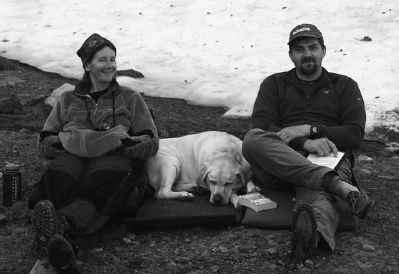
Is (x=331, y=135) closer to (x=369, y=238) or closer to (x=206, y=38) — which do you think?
(x=369, y=238)

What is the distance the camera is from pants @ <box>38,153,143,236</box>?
4.86 meters

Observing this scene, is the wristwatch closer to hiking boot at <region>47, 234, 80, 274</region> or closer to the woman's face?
the woman's face

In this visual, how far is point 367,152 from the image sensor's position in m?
7.67

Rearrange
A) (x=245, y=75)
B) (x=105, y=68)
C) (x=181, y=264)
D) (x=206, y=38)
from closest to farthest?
(x=181, y=264) < (x=105, y=68) < (x=245, y=75) < (x=206, y=38)

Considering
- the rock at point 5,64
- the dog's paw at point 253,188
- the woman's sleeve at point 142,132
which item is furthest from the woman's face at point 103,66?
the rock at point 5,64

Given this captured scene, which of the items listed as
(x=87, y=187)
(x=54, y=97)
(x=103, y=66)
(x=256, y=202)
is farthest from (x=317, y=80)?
(x=54, y=97)

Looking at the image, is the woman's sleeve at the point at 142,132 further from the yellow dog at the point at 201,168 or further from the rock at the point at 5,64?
the rock at the point at 5,64

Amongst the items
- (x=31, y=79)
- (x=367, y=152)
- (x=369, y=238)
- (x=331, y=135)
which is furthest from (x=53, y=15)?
(x=369, y=238)

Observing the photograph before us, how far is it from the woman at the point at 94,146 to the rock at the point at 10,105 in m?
2.96

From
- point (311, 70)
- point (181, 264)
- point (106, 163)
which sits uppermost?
point (311, 70)

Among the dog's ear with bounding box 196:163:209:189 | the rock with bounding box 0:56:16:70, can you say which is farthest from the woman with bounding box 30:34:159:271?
the rock with bounding box 0:56:16:70

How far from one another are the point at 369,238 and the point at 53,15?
963 centimetres

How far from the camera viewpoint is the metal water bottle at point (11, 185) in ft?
18.7

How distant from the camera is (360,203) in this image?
184 inches
